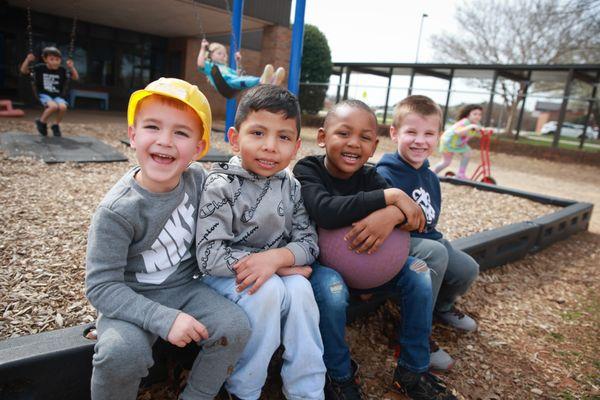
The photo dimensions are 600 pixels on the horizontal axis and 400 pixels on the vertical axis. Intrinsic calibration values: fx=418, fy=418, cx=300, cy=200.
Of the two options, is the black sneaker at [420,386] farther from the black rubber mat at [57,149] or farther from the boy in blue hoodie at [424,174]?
the black rubber mat at [57,149]

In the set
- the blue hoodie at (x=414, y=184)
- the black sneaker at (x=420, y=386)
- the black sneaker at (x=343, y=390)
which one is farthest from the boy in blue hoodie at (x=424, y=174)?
the black sneaker at (x=343, y=390)

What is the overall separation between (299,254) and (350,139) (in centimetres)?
65

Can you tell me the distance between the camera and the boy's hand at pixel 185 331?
1.40 m

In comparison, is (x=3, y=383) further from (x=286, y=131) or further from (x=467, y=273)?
(x=467, y=273)

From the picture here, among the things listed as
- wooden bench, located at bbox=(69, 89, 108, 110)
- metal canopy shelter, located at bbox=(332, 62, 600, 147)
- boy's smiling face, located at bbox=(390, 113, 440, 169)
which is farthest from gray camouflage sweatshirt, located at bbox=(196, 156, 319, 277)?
wooden bench, located at bbox=(69, 89, 108, 110)

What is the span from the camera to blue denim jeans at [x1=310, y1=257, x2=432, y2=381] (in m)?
1.81

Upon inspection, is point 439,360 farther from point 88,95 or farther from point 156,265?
point 88,95

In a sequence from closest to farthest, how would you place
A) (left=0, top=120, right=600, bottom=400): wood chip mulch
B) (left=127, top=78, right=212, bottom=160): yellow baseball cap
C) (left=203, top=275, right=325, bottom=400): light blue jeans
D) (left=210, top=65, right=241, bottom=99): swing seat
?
(left=127, top=78, right=212, bottom=160): yellow baseball cap, (left=203, top=275, right=325, bottom=400): light blue jeans, (left=0, top=120, right=600, bottom=400): wood chip mulch, (left=210, top=65, right=241, bottom=99): swing seat

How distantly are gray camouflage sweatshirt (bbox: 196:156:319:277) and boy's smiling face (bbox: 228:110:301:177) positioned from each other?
2.2 inches

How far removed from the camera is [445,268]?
2.27m

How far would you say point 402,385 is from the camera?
196 cm

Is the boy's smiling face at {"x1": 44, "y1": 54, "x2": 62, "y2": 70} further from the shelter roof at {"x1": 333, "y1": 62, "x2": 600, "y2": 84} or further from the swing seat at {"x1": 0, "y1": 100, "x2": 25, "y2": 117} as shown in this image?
the shelter roof at {"x1": 333, "y1": 62, "x2": 600, "y2": 84}

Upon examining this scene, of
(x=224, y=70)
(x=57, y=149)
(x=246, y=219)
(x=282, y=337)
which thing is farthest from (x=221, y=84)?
(x=282, y=337)

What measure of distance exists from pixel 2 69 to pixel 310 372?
16.8 m
